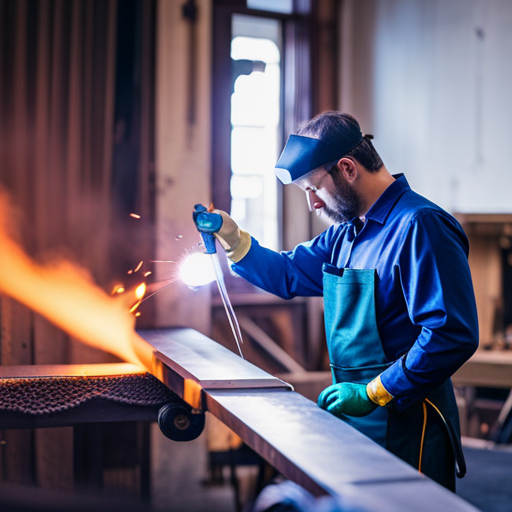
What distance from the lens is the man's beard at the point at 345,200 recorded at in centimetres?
197

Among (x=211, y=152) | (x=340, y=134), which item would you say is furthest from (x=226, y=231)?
(x=211, y=152)

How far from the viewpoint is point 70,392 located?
2062 mm

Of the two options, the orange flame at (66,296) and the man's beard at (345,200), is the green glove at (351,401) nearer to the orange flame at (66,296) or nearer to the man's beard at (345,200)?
the man's beard at (345,200)

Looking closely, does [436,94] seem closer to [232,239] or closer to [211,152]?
[211,152]

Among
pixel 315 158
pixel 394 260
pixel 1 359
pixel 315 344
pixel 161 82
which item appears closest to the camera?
pixel 394 260

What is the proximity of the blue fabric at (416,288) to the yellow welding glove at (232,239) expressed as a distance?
0.39 m

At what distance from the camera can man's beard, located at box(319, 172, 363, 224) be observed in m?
1.97

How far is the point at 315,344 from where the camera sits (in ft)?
13.7

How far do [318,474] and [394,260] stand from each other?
851 mm

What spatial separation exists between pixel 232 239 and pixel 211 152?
6.10 ft

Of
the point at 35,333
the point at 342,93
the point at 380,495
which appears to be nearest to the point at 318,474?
the point at 380,495

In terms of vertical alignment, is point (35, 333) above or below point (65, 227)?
below

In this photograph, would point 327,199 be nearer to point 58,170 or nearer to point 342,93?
point 58,170

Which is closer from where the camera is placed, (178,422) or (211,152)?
(178,422)
